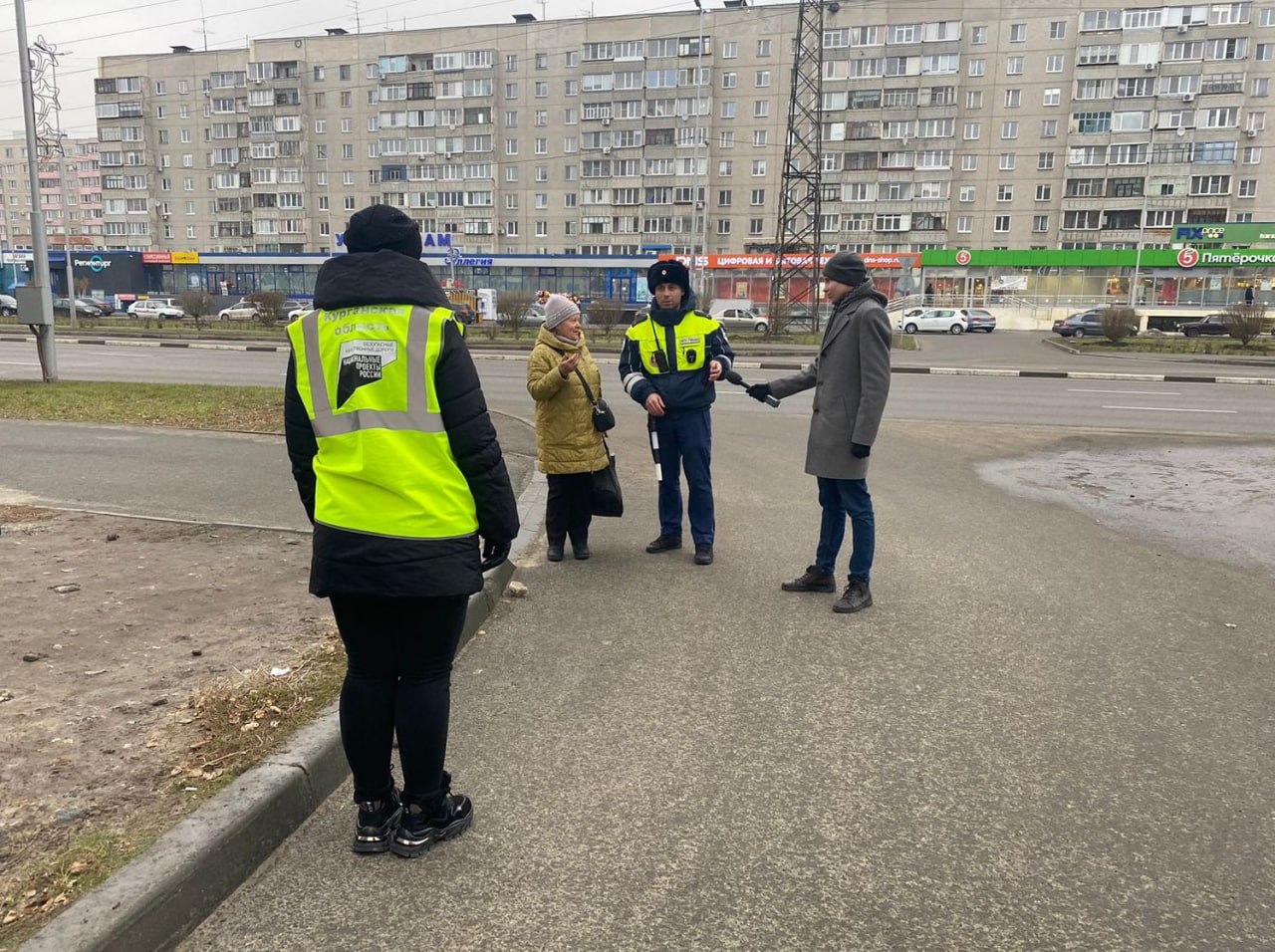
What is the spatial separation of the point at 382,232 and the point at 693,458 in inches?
142

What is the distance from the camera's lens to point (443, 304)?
2.76 metres

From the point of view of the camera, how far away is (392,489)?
2.68 meters

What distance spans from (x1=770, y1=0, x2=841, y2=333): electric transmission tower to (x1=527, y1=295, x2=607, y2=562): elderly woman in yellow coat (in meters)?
30.7

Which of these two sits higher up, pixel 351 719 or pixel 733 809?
pixel 351 719

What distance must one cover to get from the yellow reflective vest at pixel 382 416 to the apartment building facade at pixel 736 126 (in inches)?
2481

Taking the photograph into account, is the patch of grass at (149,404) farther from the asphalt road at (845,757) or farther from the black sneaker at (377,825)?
the black sneaker at (377,825)

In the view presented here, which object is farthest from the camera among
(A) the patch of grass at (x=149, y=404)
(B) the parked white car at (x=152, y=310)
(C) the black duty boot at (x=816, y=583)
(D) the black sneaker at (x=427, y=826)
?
(B) the parked white car at (x=152, y=310)

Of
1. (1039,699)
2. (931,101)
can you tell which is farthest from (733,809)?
(931,101)

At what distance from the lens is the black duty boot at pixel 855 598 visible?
5.15 meters

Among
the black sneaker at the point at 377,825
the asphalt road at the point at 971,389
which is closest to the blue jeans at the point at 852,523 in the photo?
the black sneaker at the point at 377,825

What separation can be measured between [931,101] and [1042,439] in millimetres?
64436

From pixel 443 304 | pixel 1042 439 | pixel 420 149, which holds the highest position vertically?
pixel 420 149

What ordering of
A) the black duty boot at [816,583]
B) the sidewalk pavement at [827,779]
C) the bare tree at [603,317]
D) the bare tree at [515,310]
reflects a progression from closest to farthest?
the sidewalk pavement at [827,779] < the black duty boot at [816,583] < the bare tree at [515,310] < the bare tree at [603,317]

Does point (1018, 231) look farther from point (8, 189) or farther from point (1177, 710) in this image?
point (8, 189)
